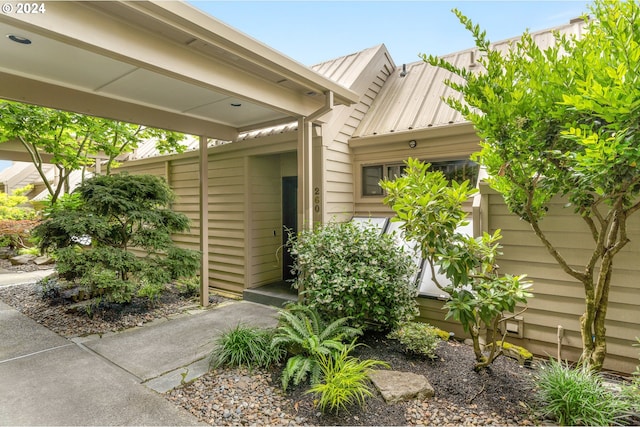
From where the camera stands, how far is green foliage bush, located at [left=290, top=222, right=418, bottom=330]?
11.4 ft

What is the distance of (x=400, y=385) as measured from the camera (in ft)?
8.76

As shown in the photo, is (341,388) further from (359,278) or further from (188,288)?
(188,288)

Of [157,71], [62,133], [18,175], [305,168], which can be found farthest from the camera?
[18,175]

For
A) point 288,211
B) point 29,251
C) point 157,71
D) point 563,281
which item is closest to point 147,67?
point 157,71

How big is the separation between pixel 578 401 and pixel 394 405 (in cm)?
131


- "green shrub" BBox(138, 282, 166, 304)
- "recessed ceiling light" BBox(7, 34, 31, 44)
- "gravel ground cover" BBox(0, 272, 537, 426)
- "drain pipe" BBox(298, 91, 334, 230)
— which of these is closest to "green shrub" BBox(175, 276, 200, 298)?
"green shrub" BBox(138, 282, 166, 304)

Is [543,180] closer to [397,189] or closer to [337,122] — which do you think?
[397,189]

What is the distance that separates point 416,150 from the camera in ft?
17.4

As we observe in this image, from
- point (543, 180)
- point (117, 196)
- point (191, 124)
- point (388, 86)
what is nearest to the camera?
point (543, 180)

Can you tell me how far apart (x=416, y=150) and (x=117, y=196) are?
4645 millimetres

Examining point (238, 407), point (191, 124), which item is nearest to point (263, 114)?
point (191, 124)

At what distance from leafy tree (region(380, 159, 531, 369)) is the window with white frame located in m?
1.90

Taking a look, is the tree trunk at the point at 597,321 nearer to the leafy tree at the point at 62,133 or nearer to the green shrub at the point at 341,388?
the green shrub at the point at 341,388

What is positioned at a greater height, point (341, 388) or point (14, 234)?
point (14, 234)
